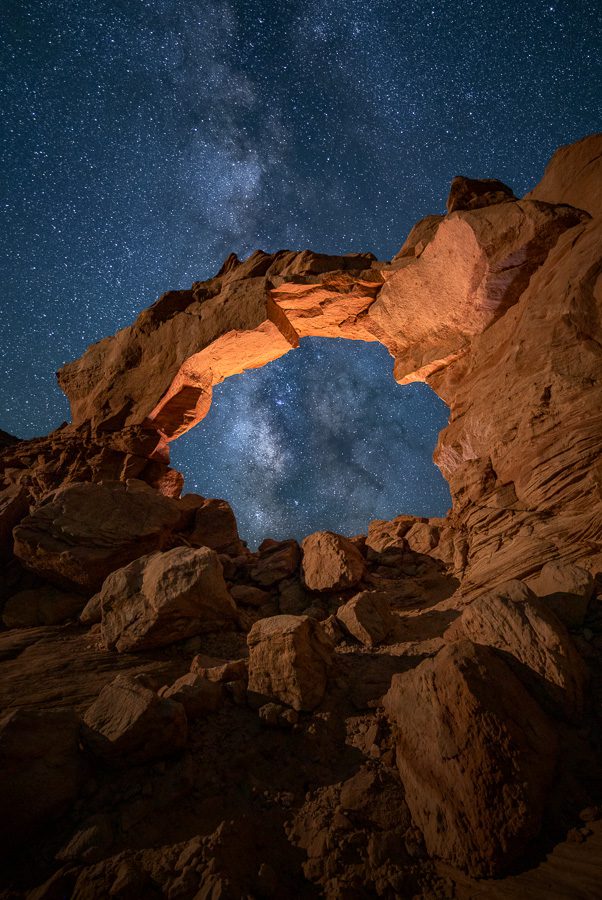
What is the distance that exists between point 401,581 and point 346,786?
4484 millimetres

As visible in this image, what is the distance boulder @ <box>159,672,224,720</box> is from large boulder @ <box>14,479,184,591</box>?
3.95m

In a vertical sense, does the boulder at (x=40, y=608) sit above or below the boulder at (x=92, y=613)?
above

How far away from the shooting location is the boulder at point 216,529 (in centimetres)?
905

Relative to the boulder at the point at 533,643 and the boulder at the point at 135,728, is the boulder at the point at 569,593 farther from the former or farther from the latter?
the boulder at the point at 135,728

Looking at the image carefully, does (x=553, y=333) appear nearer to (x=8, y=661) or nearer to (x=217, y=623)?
(x=217, y=623)

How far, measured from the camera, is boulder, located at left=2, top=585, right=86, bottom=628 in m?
6.83

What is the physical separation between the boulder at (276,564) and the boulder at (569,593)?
470 centimetres

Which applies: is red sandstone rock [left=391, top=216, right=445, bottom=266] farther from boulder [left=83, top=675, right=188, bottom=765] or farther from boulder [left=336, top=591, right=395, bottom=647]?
boulder [left=83, top=675, right=188, bottom=765]

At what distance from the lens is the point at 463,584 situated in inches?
238

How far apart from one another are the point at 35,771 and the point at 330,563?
4.98 m

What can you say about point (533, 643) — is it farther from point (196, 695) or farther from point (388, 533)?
point (388, 533)

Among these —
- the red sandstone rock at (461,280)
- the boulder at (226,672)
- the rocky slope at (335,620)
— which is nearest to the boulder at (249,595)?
the rocky slope at (335,620)

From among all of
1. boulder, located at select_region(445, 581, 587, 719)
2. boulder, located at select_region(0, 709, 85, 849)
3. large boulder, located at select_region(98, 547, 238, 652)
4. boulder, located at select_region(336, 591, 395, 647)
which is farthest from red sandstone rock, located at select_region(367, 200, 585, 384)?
boulder, located at select_region(0, 709, 85, 849)

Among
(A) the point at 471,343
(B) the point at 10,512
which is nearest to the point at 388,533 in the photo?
(A) the point at 471,343
